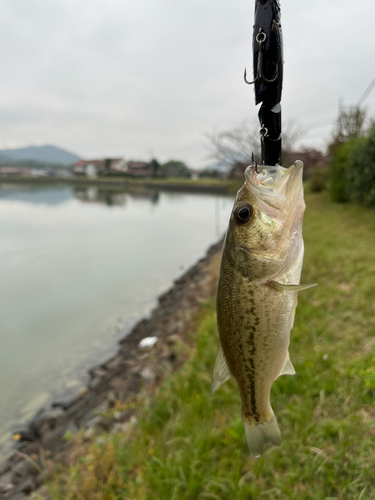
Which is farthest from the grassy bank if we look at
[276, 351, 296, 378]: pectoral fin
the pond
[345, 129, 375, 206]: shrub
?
[345, 129, 375, 206]: shrub

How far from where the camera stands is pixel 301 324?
434 cm

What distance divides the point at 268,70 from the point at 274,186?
0.45 meters

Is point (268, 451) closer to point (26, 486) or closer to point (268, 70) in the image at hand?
point (268, 70)

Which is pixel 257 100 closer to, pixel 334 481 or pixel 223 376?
pixel 223 376

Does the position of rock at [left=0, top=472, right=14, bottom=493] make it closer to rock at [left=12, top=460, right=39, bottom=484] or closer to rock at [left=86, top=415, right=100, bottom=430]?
rock at [left=12, top=460, right=39, bottom=484]

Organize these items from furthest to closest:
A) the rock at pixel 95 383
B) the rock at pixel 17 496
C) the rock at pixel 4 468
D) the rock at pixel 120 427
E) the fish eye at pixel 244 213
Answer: the rock at pixel 95 383 < the rock at pixel 4 468 < the rock at pixel 120 427 < the rock at pixel 17 496 < the fish eye at pixel 244 213

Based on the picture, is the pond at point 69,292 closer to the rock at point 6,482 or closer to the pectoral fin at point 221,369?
the rock at point 6,482

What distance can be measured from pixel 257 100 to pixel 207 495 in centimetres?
282

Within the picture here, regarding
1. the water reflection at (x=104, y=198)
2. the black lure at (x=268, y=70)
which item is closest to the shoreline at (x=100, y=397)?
the black lure at (x=268, y=70)

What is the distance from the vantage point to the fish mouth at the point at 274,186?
4.22ft

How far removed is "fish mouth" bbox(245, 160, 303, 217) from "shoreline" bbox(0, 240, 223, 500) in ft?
10.8

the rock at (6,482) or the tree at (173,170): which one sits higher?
the tree at (173,170)

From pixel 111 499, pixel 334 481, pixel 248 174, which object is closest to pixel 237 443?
pixel 334 481

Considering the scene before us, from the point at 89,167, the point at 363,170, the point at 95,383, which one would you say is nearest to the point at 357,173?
the point at 363,170
